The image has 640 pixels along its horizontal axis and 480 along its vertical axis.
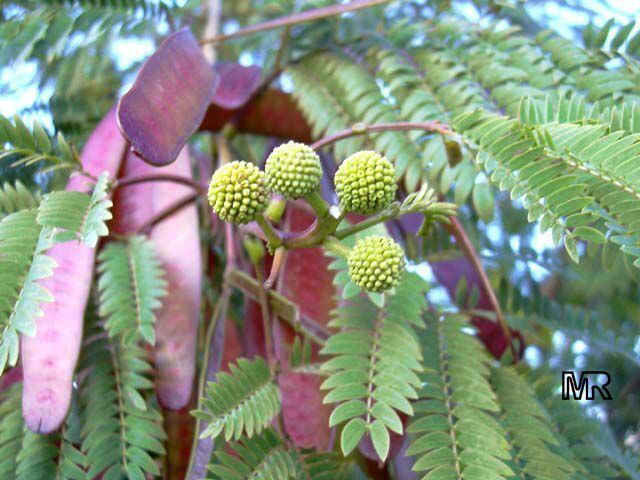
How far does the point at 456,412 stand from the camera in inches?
32.9

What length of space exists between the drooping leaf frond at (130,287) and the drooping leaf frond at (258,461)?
0.16 metres

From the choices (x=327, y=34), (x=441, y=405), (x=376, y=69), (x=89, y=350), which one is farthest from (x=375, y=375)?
(x=327, y=34)

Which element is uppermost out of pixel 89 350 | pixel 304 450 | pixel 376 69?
pixel 376 69

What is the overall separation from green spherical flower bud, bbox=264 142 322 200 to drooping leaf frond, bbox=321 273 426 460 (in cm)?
21

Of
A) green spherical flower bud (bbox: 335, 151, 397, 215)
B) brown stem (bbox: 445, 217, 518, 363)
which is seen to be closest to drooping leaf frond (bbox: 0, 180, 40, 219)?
green spherical flower bud (bbox: 335, 151, 397, 215)

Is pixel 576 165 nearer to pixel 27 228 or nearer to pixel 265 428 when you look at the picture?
pixel 265 428

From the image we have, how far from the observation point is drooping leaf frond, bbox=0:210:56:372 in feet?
2.36

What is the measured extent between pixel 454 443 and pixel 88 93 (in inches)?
40.5

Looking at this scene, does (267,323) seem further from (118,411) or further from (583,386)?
(583,386)

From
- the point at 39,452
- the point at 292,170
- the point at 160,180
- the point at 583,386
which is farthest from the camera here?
the point at 583,386

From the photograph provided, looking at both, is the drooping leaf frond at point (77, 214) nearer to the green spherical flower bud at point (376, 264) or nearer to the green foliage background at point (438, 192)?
the green foliage background at point (438, 192)

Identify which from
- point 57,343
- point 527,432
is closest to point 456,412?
point 527,432

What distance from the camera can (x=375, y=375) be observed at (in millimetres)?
829

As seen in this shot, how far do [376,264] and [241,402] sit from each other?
24 centimetres
